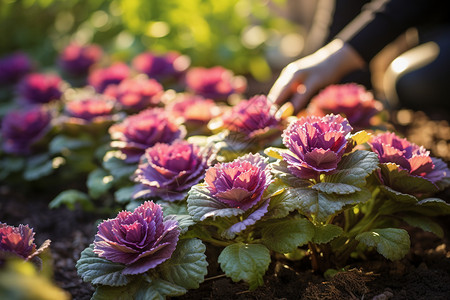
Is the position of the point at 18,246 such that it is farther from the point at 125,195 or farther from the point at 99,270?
the point at 125,195

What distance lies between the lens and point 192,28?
3314 mm

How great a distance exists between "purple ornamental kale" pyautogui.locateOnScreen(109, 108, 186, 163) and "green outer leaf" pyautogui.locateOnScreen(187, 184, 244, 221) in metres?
0.48

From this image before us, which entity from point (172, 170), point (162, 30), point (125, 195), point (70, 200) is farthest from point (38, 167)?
point (162, 30)

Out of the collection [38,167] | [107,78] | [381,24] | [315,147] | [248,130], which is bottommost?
[38,167]

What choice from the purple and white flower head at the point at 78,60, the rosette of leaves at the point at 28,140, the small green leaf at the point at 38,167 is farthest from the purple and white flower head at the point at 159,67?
the small green leaf at the point at 38,167

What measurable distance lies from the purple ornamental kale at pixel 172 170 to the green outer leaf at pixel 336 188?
360mm

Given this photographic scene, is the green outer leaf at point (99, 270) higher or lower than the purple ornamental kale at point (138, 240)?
lower

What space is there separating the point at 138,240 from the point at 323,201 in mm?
479

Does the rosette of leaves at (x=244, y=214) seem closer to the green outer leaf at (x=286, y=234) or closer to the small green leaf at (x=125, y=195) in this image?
the green outer leaf at (x=286, y=234)

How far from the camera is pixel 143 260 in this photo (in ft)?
3.92

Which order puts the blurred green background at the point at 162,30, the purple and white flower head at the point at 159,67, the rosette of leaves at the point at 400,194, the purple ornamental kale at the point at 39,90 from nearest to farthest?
the rosette of leaves at the point at 400,194, the purple ornamental kale at the point at 39,90, the purple and white flower head at the point at 159,67, the blurred green background at the point at 162,30

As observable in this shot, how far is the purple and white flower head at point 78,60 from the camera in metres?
2.98

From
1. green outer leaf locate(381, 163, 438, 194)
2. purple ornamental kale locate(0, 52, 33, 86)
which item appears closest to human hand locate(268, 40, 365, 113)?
green outer leaf locate(381, 163, 438, 194)

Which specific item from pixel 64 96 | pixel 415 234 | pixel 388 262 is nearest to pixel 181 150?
pixel 388 262
